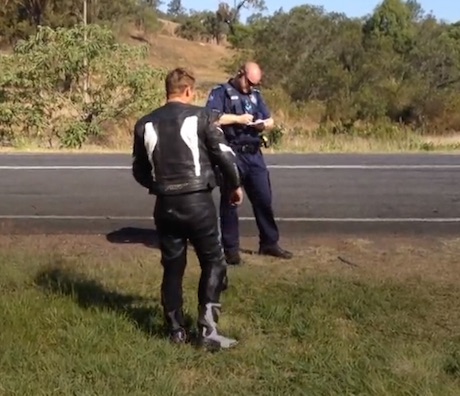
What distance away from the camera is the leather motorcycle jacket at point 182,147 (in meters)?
5.73

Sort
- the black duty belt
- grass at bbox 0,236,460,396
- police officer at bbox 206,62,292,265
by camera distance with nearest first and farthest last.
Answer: grass at bbox 0,236,460,396, police officer at bbox 206,62,292,265, the black duty belt

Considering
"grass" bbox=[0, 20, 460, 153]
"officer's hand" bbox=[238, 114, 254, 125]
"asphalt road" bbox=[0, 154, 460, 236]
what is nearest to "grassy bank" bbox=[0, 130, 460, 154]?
"grass" bbox=[0, 20, 460, 153]

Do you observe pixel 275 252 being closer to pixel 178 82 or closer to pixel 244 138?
pixel 244 138

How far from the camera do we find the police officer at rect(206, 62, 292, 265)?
26.7 ft

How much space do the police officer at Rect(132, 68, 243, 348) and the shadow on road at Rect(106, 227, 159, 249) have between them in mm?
3156

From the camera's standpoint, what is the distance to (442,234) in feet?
32.2

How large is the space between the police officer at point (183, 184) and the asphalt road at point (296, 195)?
4160 mm

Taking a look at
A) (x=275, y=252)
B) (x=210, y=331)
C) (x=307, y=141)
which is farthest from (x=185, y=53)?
(x=210, y=331)

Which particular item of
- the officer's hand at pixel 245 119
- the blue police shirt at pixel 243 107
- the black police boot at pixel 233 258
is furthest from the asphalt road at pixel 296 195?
the officer's hand at pixel 245 119

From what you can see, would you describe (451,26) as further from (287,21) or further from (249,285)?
(249,285)

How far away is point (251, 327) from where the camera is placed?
20.3 ft

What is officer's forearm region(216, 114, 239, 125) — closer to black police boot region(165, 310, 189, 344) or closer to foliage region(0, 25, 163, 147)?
black police boot region(165, 310, 189, 344)

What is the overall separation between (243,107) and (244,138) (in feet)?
0.82

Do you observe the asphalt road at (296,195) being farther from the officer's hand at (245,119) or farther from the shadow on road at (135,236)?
the officer's hand at (245,119)
